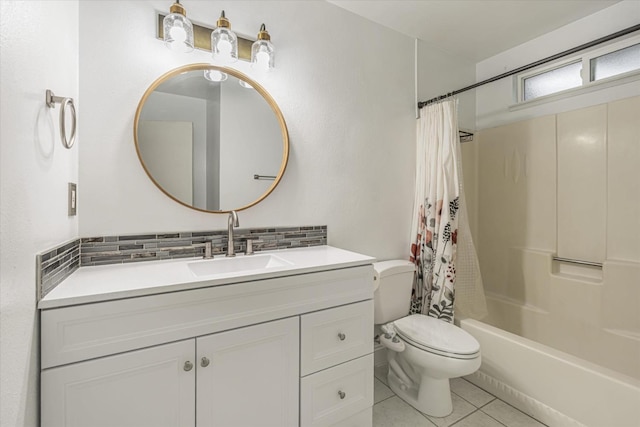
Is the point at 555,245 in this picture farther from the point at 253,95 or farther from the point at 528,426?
the point at 253,95

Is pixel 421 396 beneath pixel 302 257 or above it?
beneath

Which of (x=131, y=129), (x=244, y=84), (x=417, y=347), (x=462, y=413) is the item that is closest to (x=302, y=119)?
(x=244, y=84)

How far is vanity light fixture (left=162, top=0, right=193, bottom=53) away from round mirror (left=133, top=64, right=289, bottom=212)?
107 mm

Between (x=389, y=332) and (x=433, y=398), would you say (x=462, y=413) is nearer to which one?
(x=433, y=398)

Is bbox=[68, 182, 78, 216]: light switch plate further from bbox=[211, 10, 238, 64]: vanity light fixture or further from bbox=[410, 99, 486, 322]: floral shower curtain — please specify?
bbox=[410, 99, 486, 322]: floral shower curtain

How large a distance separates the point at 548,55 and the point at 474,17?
73cm

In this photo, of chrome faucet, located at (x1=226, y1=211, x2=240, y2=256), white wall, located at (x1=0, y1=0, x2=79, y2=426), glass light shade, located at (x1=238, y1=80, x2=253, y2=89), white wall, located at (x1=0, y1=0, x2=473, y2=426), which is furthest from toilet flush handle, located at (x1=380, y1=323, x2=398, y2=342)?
glass light shade, located at (x1=238, y1=80, x2=253, y2=89)

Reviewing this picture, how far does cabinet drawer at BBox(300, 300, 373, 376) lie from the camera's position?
49.4 inches

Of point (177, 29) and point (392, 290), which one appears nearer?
point (177, 29)

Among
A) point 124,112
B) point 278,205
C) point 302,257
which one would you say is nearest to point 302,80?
point 278,205

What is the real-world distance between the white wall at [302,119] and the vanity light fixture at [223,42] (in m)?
0.09

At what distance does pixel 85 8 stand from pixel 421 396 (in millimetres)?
2579

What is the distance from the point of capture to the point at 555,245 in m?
2.20

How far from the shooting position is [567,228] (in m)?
2.12
